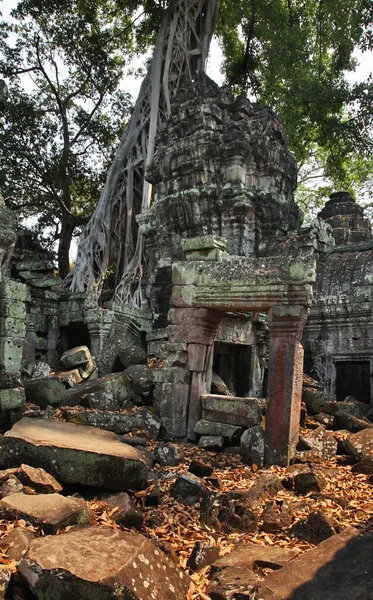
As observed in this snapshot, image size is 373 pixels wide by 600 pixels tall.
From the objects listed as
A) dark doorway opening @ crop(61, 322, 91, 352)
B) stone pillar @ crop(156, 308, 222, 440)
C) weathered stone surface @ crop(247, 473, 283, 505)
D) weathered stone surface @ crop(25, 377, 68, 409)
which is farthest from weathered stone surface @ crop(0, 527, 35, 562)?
dark doorway opening @ crop(61, 322, 91, 352)

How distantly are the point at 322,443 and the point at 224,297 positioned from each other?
194 cm

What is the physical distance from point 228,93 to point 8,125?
8.05 m

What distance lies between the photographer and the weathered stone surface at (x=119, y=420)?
18.6ft

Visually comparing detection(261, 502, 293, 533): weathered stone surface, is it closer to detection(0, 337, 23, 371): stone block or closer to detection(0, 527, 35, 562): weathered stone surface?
detection(0, 527, 35, 562): weathered stone surface

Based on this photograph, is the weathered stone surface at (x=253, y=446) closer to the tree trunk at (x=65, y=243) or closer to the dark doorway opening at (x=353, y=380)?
the dark doorway opening at (x=353, y=380)

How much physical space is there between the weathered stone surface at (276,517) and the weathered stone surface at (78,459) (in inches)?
37.2

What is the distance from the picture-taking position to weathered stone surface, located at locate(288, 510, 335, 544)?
10.7ft

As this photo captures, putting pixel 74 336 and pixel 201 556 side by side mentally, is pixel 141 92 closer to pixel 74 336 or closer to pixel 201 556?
pixel 74 336

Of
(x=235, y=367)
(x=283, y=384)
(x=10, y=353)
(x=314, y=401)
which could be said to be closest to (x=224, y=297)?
(x=283, y=384)

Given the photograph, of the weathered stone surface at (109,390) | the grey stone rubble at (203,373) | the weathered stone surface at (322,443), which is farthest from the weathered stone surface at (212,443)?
the weathered stone surface at (109,390)

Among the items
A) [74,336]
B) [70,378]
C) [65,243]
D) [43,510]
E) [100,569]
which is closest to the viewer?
[100,569]

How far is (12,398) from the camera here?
5465mm

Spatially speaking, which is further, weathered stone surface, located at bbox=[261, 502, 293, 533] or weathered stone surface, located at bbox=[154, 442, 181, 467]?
weathered stone surface, located at bbox=[154, 442, 181, 467]

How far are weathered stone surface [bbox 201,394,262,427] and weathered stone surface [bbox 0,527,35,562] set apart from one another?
10.9 ft
